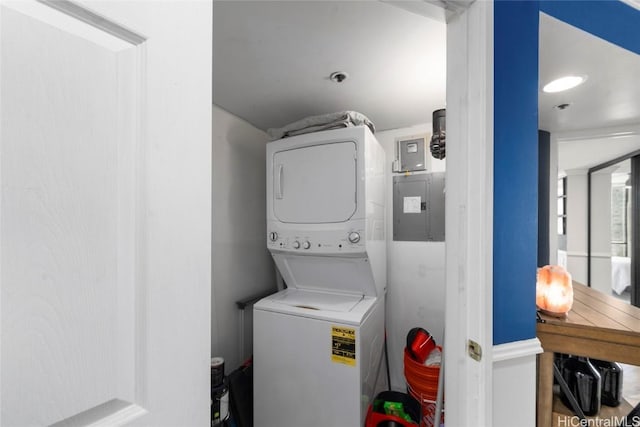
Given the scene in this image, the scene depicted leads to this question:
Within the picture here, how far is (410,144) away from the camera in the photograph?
2.38m

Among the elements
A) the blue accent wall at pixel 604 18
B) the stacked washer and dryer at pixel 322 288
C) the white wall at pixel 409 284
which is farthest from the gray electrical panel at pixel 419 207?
the blue accent wall at pixel 604 18

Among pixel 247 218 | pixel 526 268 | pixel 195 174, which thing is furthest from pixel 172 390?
pixel 247 218

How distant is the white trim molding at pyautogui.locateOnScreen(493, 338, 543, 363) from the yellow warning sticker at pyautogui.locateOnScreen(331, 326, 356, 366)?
80 cm

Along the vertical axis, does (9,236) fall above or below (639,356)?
above

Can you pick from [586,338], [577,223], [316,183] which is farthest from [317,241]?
[577,223]

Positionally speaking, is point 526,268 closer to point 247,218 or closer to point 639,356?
point 639,356

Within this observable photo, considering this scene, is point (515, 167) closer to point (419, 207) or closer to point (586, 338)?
point (586, 338)

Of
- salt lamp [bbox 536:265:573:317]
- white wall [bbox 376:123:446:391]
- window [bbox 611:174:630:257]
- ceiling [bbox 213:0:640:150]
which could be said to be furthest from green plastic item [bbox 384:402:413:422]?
window [bbox 611:174:630:257]

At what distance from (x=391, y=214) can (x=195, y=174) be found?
213 centimetres

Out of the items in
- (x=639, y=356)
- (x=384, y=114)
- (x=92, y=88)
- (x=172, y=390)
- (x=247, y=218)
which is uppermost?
(x=384, y=114)

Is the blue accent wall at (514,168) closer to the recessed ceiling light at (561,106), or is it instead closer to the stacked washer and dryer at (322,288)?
the stacked washer and dryer at (322,288)

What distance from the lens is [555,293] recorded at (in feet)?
3.92

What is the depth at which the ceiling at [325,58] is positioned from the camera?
1121 millimetres

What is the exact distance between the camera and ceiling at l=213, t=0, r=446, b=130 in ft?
3.68
